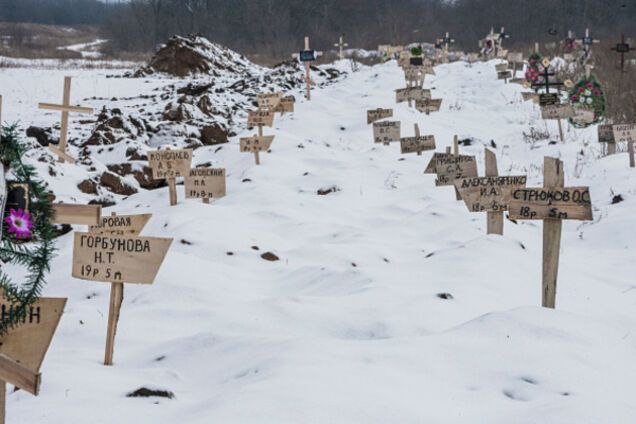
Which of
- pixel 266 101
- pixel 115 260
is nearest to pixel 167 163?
pixel 115 260

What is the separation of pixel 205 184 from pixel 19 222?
16.3 feet

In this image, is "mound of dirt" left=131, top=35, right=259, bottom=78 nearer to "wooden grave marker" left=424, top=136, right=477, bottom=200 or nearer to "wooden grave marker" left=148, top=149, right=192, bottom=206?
"wooden grave marker" left=148, top=149, right=192, bottom=206

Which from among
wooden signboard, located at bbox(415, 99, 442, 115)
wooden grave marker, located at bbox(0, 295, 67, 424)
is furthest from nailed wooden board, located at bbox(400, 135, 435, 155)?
wooden grave marker, located at bbox(0, 295, 67, 424)

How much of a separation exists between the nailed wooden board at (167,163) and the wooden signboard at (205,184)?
0.53 ft

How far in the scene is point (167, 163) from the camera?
6.71 metres

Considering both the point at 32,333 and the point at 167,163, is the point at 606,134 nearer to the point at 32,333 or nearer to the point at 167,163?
the point at 167,163

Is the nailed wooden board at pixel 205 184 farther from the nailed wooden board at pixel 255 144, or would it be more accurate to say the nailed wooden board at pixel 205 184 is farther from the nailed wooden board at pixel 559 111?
the nailed wooden board at pixel 559 111

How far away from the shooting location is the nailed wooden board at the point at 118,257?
3.19 meters

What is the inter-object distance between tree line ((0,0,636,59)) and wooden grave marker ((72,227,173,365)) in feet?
117

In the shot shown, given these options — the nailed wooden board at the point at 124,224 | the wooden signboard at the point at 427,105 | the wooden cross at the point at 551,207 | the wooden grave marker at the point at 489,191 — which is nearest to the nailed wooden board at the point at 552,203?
the wooden cross at the point at 551,207

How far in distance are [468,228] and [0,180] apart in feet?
16.0

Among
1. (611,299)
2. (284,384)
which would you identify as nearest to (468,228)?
(611,299)

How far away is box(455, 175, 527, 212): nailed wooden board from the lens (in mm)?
5113

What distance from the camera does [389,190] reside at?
8.38m
